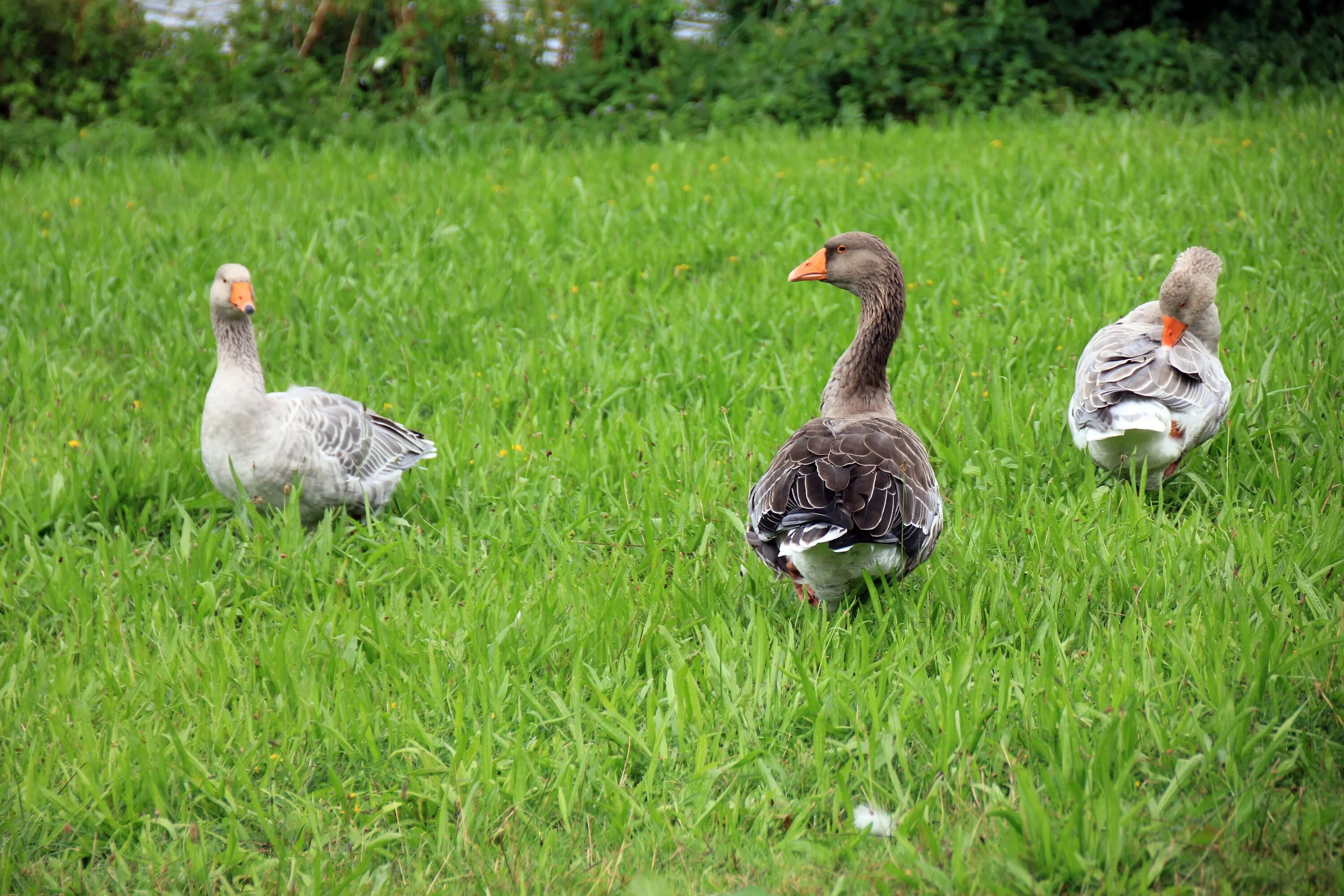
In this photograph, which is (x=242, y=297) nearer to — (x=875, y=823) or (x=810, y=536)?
(x=810, y=536)

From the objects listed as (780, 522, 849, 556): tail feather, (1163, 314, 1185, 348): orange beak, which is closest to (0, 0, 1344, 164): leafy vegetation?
(1163, 314, 1185, 348): orange beak

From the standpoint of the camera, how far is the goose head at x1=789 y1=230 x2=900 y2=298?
14.8ft

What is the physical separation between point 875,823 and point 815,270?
8.48 ft

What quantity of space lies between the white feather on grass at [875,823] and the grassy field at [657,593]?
0.12 feet

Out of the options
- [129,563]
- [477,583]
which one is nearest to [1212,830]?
[477,583]

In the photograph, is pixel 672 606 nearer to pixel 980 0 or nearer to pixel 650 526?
pixel 650 526

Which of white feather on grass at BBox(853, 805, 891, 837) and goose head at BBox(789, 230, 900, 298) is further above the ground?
goose head at BBox(789, 230, 900, 298)

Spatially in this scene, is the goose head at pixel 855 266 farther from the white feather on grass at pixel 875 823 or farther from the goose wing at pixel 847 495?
the white feather on grass at pixel 875 823

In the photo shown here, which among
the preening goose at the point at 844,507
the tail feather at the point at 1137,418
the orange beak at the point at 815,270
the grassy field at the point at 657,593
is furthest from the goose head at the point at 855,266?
the tail feather at the point at 1137,418

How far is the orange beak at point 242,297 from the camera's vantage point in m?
4.59

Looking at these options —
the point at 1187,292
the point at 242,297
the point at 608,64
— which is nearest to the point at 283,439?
the point at 242,297

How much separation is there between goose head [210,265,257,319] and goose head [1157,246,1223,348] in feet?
13.4

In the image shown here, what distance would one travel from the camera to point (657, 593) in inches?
152

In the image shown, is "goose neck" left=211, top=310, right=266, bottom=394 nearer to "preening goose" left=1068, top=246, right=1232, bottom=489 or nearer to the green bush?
"preening goose" left=1068, top=246, right=1232, bottom=489
